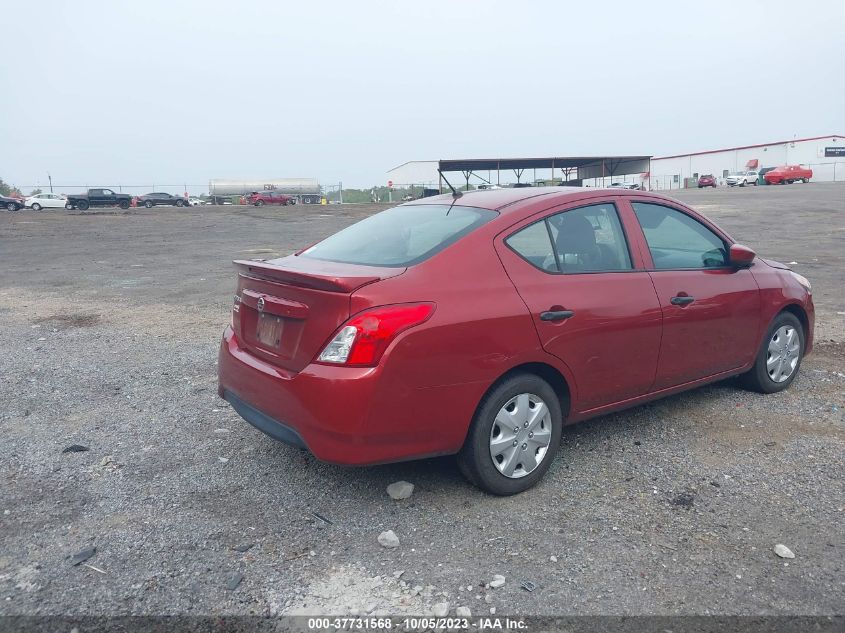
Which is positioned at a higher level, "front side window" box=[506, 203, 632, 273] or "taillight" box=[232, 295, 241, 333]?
"front side window" box=[506, 203, 632, 273]

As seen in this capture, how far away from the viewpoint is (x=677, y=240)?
16.1 feet

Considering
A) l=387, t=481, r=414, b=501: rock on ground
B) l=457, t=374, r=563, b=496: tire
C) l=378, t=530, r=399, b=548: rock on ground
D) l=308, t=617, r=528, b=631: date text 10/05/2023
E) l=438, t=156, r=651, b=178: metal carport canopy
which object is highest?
l=438, t=156, r=651, b=178: metal carport canopy

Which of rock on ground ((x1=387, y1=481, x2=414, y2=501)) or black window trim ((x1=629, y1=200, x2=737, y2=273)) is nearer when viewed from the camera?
rock on ground ((x1=387, y1=481, x2=414, y2=501))

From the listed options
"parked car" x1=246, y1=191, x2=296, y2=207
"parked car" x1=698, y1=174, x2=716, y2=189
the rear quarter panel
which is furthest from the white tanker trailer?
the rear quarter panel

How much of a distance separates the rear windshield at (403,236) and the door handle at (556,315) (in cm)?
61

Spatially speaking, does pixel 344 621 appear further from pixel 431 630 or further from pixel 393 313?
pixel 393 313

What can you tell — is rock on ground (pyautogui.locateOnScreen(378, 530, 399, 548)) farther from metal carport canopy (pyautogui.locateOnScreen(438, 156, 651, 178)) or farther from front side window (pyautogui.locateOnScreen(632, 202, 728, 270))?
metal carport canopy (pyautogui.locateOnScreen(438, 156, 651, 178))

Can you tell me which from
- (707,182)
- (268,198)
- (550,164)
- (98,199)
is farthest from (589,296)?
(707,182)

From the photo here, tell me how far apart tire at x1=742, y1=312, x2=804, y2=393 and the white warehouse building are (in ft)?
240

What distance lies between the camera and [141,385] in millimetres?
5965

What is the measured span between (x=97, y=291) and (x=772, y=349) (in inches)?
395

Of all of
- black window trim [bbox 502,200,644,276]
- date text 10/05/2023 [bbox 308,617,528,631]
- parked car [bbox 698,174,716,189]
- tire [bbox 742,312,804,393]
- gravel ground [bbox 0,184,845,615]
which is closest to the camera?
date text 10/05/2023 [bbox 308,617,528,631]

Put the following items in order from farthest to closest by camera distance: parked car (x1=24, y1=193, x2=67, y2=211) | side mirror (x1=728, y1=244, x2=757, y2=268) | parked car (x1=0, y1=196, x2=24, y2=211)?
parked car (x1=24, y1=193, x2=67, y2=211) < parked car (x1=0, y1=196, x2=24, y2=211) < side mirror (x1=728, y1=244, x2=757, y2=268)

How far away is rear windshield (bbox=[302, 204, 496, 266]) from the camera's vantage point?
3859 millimetres
